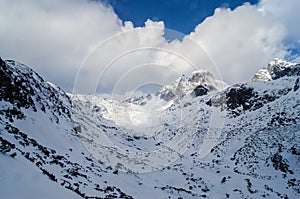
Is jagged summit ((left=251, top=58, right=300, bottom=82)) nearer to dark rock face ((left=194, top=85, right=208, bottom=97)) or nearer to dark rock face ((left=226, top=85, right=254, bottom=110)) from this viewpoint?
dark rock face ((left=194, top=85, right=208, bottom=97))

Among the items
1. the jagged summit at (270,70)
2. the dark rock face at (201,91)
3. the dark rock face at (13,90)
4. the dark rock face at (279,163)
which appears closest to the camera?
the dark rock face at (13,90)

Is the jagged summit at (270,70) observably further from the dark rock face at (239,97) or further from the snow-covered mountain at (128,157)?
the snow-covered mountain at (128,157)

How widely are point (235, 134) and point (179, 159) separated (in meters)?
16.6

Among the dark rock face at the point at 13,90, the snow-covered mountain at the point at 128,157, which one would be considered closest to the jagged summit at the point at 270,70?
the snow-covered mountain at the point at 128,157

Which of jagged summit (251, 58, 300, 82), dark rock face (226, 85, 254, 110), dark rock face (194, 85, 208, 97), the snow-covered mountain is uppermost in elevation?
jagged summit (251, 58, 300, 82)

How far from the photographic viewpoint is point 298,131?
4044 centimetres

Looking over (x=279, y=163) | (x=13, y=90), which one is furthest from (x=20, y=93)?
(x=279, y=163)

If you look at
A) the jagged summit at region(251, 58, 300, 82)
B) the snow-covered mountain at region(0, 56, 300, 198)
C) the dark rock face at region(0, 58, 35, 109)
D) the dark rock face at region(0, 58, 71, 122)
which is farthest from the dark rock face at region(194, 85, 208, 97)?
the dark rock face at region(0, 58, 35, 109)

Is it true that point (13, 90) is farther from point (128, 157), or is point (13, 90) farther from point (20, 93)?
point (128, 157)

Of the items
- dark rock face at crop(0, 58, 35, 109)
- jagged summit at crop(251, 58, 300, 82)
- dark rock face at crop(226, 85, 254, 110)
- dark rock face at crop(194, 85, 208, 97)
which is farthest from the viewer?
jagged summit at crop(251, 58, 300, 82)

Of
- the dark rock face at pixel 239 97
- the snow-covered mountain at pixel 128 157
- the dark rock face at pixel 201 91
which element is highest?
the dark rock face at pixel 201 91

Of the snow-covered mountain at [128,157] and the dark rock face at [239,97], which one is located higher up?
the dark rock face at [239,97]

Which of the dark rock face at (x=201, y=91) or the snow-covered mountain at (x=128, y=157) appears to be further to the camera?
the dark rock face at (x=201, y=91)

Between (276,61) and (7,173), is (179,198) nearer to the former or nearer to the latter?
(7,173)
